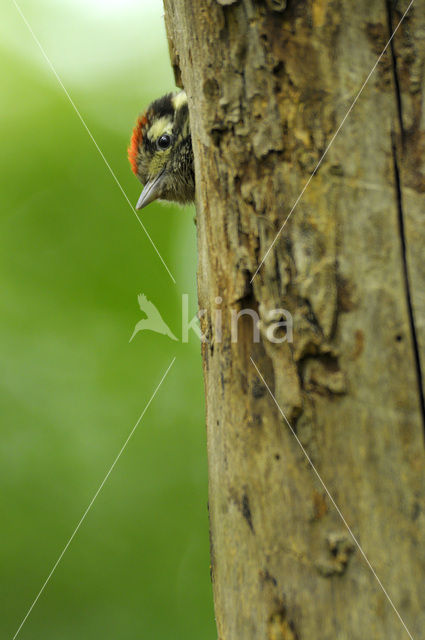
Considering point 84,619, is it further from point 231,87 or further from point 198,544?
point 231,87

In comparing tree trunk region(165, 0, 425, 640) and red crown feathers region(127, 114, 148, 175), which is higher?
red crown feathers region(127, 114, 148, 175)

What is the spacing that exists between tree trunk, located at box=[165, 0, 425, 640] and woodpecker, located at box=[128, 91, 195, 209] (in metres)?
0.87

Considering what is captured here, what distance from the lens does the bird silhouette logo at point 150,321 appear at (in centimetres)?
221

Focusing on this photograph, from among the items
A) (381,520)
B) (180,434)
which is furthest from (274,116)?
(180,434)

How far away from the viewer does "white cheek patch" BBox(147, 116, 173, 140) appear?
1.58 meters

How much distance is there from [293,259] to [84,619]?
1.94 meters

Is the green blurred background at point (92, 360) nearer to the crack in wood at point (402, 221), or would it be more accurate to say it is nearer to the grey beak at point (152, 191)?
the grey beak at point (152, 191)

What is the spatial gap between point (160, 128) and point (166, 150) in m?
0.06

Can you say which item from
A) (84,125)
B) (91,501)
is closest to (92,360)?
(91,501)

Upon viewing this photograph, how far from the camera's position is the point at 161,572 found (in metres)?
2.18

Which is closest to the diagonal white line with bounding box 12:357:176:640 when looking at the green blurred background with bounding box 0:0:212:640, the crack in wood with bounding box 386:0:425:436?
the green blurred background with bounding box 0:0:212:640

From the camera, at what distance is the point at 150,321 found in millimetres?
2246

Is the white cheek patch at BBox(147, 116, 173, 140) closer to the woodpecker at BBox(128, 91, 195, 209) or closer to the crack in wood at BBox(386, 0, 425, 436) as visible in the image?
the woodpecker at BBox(128, 91, 195, 209)

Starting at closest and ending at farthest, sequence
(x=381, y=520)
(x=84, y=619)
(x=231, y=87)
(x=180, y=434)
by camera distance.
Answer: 1. (x=381, y=520)
2. (x=231, y=87)
3. (x=84, y=619)
4. (x=180, y=434)
